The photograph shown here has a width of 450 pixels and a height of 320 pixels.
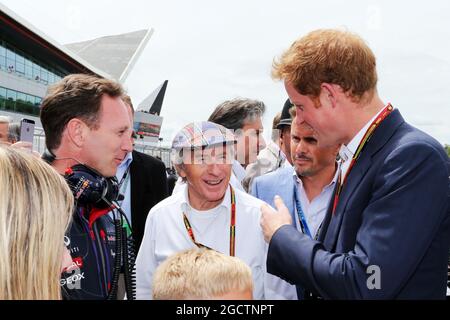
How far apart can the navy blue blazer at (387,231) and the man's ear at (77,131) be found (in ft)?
3.58

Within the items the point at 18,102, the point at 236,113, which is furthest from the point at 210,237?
the point at 18,102

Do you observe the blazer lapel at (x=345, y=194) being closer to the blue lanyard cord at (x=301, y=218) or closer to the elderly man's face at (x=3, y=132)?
the blue lanyard cord at (x=301, y=218)

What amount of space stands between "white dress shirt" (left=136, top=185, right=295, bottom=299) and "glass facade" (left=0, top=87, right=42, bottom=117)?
35.3m

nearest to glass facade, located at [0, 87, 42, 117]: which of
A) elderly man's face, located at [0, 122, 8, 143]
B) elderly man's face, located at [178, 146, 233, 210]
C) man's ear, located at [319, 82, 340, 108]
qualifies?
elderly man's face, located at [0, 122, 8, 143]

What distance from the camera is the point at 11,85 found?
35.1 meters

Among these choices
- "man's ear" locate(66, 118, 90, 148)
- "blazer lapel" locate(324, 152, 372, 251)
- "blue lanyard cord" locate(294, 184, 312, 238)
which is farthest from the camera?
"blue lanyard cord" locate(294, 184, 312, 238)

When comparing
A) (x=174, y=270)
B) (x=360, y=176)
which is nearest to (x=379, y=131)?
(x=360, y=176)

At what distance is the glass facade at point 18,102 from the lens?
34.0 m

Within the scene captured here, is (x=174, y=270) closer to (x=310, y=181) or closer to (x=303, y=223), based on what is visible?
(x=303, y=223)

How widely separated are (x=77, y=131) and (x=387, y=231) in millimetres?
1496

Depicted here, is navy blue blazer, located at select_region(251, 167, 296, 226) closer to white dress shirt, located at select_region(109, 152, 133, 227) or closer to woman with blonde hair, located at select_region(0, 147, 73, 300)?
white dress shirt, located at select_region(109, 152, 133, 227)

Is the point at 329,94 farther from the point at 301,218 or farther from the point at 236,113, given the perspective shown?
the point at 236,113

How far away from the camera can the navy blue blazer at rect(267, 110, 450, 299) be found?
1365 millimetres
